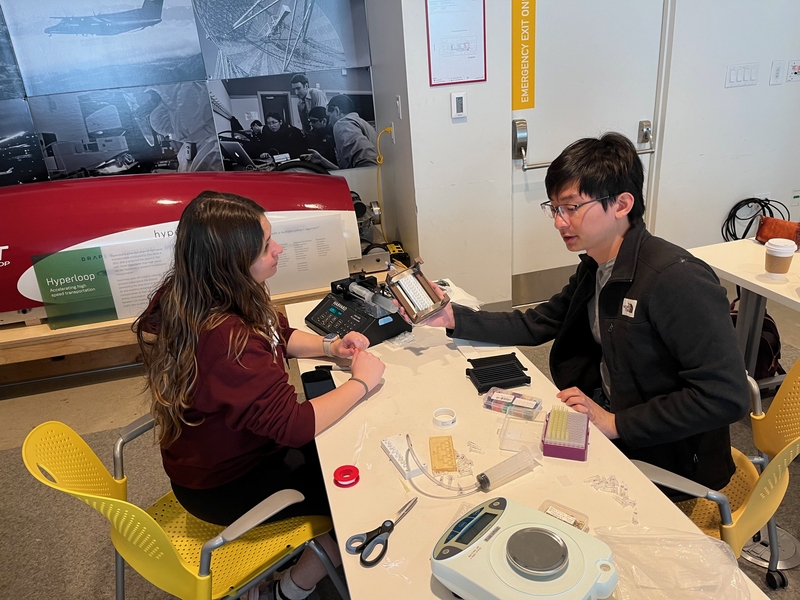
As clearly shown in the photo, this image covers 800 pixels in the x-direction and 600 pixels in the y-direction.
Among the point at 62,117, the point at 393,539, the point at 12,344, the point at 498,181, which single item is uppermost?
the point at 62,117

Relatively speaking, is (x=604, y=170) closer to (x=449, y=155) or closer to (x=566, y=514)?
(x=566, y=514)

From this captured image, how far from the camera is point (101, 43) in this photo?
282 centimetres

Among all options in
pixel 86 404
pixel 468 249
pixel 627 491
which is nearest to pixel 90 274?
pixel 86 404

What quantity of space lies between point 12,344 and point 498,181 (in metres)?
2.29

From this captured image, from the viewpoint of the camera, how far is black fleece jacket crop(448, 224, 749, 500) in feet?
3.67

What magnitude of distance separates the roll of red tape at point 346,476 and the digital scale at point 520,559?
26 cm

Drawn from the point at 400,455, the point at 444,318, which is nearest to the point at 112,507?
the point at 400,455

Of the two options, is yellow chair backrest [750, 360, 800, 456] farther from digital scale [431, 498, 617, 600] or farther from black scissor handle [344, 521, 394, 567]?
black scissor handle [344, 521, 394, 567]

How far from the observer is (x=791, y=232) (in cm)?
207

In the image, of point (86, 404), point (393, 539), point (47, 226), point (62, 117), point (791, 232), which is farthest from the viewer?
point (62, 117)

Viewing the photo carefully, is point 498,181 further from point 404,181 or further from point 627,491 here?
point 627,491

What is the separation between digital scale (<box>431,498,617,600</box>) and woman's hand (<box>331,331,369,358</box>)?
2.23 ft

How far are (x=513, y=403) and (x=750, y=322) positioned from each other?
4.49 ft

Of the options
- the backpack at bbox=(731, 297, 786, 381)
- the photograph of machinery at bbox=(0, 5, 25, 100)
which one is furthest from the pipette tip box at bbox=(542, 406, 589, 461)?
the photograph of machinery at bbox=(0, 5, 25, 100)
